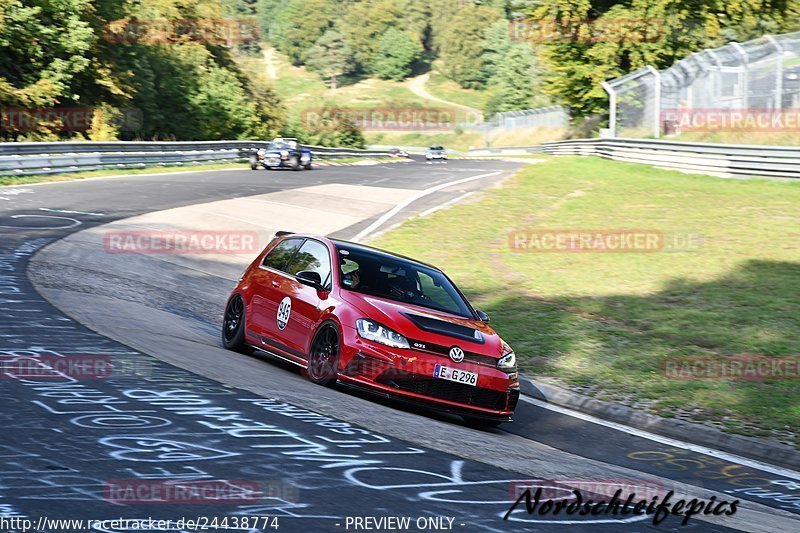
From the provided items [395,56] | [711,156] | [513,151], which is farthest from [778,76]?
[395,56]

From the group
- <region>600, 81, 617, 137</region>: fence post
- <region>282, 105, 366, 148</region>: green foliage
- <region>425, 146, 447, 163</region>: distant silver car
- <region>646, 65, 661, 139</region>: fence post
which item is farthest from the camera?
<region>282, 105, 366, 148</region>: green foliage

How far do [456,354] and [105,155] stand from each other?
95.8ft

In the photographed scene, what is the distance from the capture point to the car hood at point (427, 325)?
9109mm

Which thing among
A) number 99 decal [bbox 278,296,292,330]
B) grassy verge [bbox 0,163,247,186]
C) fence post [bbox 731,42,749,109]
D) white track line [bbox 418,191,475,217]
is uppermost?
fence post [bbox 731,42,749,109]

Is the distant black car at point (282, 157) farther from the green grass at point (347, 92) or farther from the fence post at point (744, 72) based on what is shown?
the green grass at point (347, 92)

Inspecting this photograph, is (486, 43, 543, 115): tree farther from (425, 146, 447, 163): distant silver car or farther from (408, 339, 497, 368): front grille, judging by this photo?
(408, 339, 497, 368): front grille

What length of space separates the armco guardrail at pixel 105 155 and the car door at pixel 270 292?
20.6 metres

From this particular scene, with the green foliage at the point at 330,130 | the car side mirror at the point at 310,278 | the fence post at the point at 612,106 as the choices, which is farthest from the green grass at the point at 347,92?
the car side mirror at the point at 310,278

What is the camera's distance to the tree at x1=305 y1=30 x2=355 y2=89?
6836 inches

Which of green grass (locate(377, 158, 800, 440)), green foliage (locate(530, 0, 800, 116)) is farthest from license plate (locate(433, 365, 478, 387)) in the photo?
green foliage (locate(530, 0, 800, 116))

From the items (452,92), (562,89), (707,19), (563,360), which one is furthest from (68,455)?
(452,92)

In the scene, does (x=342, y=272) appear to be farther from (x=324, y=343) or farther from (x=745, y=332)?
(x=745, y=332)

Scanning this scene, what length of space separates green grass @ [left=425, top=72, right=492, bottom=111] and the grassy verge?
112m

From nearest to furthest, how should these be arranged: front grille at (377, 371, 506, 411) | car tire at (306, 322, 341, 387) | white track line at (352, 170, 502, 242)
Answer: front grille at (377, 371, 506, 411) < car tire at (306, 322, 341, 387) < white track line at (352, 170, 502, 242)
